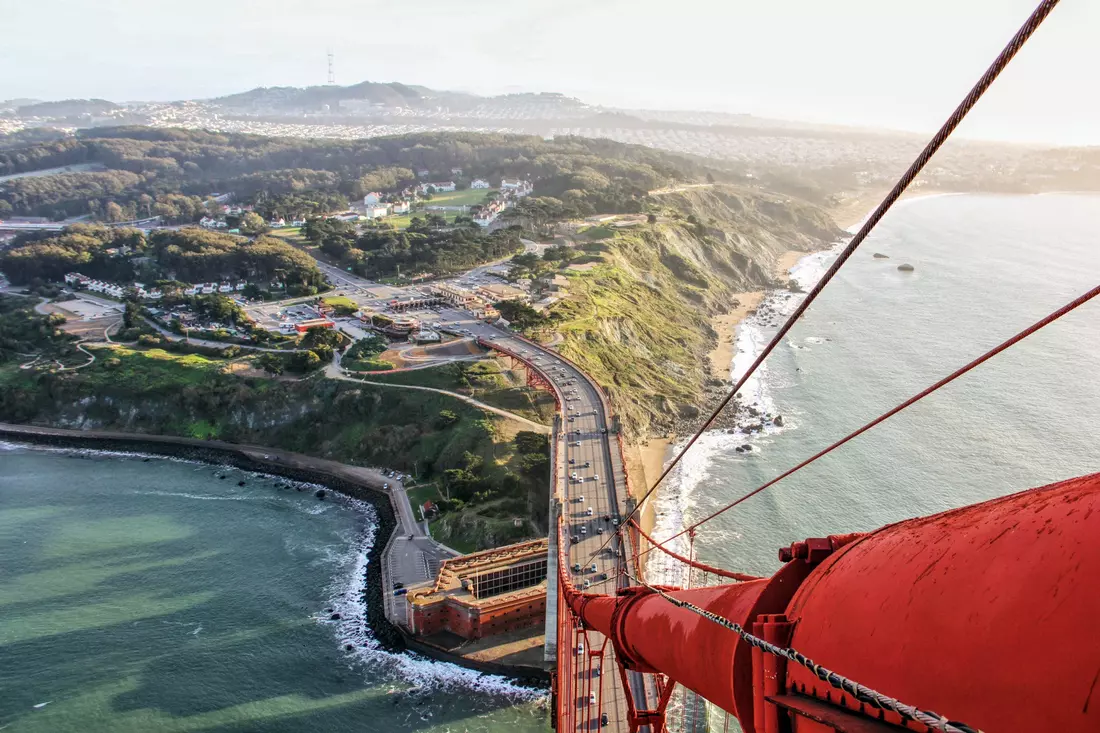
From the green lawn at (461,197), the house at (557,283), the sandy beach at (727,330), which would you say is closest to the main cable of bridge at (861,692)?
the sandy beach at (727,330)

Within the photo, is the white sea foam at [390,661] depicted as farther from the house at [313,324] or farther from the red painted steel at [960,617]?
the house at [313,324]

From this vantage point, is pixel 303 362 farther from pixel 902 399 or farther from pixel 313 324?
pixel 902 399

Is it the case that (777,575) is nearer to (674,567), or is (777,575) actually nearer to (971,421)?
(674,567)

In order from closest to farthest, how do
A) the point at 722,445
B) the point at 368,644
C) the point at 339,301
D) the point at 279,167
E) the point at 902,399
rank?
the point at 368,644, the point at 722,445, the point at 902,399, the point at 339,301, the point at 279,167

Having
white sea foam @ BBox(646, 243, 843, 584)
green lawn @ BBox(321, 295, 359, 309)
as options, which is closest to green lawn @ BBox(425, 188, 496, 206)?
green lawn @ BBox(321, 295, 359, 309)

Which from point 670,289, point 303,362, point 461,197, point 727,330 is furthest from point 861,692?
point 461,197

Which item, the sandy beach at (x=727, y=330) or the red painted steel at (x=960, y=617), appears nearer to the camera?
the red painted steel at (x=960, y=617)

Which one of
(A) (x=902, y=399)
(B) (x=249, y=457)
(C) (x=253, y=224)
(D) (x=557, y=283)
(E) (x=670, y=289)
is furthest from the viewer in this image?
(C) (x=253, y=224)
